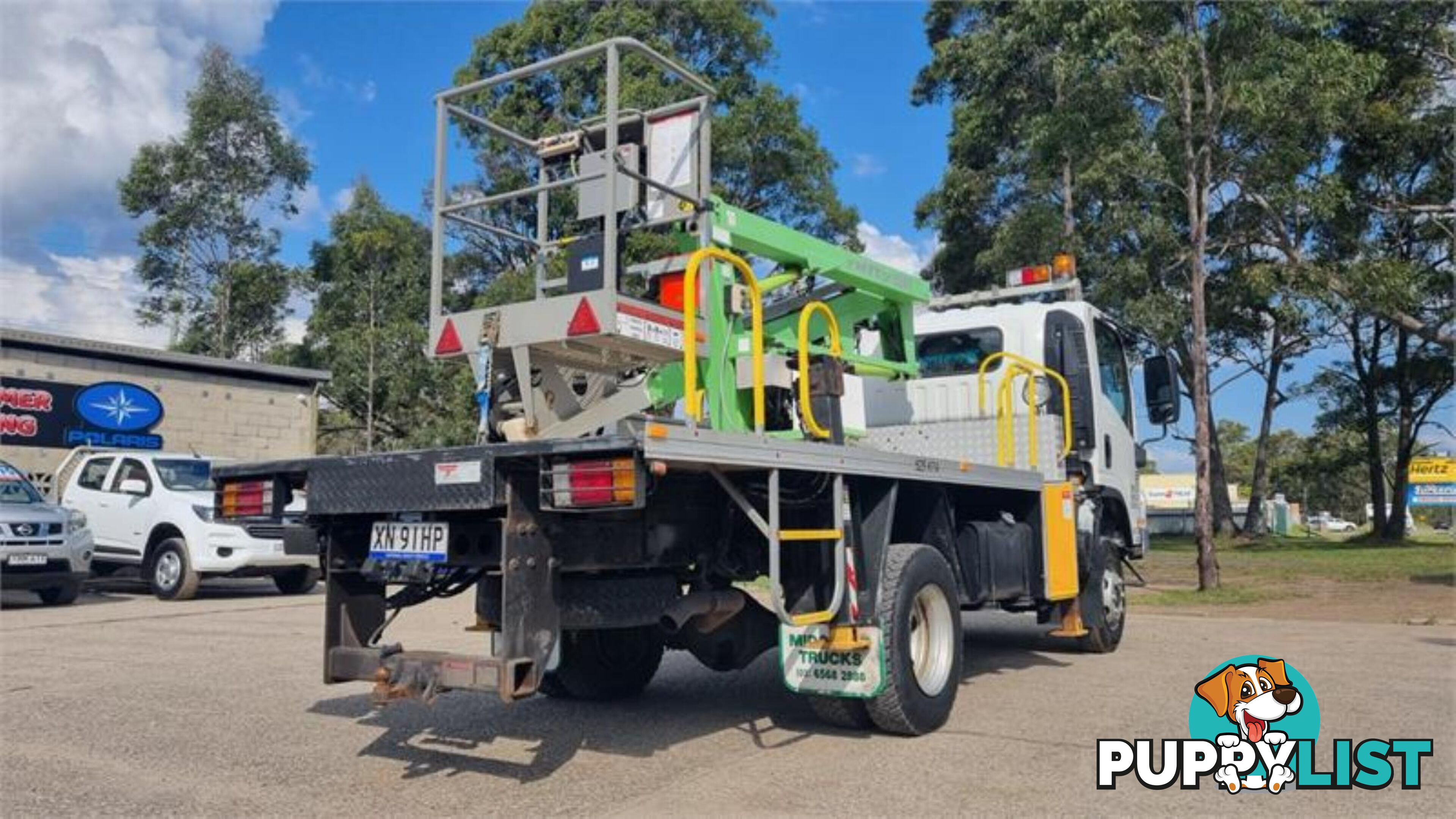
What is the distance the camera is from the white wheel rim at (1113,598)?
29.2 feet

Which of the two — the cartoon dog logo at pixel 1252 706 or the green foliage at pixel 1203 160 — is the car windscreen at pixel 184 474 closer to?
the cartoon dog logo at pixel 1252 706

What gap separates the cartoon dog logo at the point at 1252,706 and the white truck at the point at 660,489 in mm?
1333

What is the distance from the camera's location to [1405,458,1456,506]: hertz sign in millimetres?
24281

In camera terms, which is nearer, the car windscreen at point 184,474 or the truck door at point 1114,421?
the truck door at point 1114,421

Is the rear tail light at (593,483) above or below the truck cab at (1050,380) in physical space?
below

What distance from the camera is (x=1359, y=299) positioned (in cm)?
2311

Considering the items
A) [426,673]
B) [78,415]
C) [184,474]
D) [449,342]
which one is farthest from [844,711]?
[78,415]

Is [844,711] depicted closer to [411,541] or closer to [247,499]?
[411,541]

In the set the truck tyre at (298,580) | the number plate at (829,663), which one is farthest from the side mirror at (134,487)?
the number plate at (829,663)

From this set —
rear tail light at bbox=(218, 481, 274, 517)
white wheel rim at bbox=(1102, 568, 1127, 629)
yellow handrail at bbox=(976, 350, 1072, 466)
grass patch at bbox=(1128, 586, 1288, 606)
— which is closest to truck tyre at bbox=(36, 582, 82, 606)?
rear tail light at bbox=(218, 481, 274, 517)

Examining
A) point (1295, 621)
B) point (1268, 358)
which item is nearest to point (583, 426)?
point (1295, 621)

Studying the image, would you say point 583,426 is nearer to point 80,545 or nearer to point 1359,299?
point 80,545

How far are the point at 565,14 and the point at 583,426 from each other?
2583cm

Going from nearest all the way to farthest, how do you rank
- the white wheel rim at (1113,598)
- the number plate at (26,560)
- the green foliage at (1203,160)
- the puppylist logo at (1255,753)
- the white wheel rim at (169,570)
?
1. the puppylist logo at (1255,753)
2. the white wheel rim at (1113,598)
3. the number plate at (26,560)
4. the white wheel rim at (169,570)
5. the green foliage at (1203,160)
